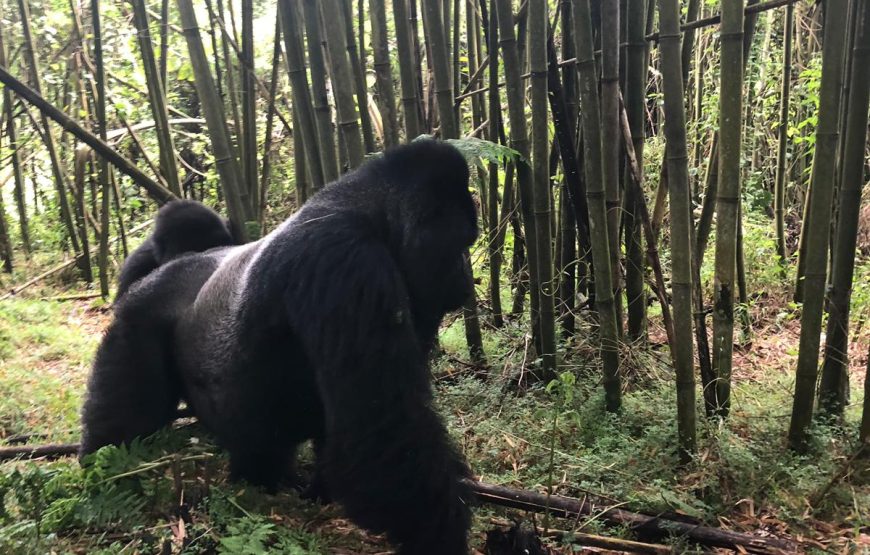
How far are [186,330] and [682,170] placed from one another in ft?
6.76

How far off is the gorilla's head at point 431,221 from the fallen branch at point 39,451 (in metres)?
1.92

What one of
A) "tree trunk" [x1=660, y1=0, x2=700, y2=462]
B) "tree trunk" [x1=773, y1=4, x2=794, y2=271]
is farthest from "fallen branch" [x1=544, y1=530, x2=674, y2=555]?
"tree trunk" [x1=773, y1=4, x2=794, y2=271]

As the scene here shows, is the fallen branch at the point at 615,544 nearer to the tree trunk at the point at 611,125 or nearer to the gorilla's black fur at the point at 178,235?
the tree trunk at the point at 611,125

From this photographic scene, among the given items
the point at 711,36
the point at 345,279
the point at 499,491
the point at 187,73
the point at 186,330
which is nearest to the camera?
the point at 345,279

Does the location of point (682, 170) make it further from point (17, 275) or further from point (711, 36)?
point (17, 275)

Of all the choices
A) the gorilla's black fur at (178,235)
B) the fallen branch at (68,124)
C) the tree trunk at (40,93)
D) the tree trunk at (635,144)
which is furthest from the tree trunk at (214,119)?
the tree trunk at (635,144)

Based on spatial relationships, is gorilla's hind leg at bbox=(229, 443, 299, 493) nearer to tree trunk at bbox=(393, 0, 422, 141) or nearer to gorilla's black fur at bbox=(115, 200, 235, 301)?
gorilla's black fur at bbox=(115, 200, 235, 301)

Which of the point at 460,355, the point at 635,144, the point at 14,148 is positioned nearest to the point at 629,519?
the point at 635,144

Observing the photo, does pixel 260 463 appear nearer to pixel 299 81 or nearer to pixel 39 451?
pixel 39 451

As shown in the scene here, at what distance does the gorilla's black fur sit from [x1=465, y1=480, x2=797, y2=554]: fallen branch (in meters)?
1.92

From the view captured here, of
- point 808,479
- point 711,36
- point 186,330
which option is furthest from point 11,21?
point 808,479

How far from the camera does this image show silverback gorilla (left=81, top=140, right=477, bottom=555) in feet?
6.52

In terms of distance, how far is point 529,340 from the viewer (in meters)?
3.93

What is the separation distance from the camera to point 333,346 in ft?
6.65
